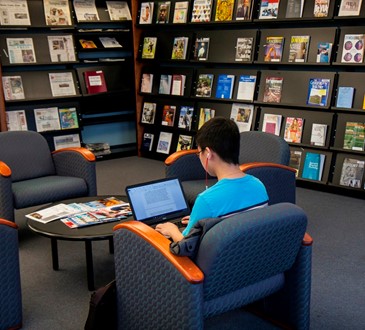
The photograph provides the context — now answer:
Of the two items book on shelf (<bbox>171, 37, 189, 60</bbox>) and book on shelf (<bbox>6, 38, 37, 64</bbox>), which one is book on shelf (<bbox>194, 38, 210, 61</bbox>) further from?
book on shelf (<bbox>6, 38, 37, 64</bbox>)

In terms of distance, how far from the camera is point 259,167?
3.75 m

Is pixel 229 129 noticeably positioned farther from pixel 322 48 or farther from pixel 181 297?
pixel 322 48

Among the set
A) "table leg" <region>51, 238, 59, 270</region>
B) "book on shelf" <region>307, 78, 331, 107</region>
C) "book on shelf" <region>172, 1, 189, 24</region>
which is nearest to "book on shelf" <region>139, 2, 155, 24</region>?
"book on shelf" <region>172, 1, 189, 24</region>

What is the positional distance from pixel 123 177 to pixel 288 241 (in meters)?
3.80

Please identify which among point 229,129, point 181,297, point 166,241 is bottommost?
point 181,297

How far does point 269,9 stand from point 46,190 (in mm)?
2968

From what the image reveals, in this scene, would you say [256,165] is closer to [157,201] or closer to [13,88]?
[157,201]

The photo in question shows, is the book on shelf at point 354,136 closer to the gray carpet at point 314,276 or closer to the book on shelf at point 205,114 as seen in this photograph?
the gray carpet at point 314,276

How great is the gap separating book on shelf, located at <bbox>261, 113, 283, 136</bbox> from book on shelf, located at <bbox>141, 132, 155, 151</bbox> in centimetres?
172

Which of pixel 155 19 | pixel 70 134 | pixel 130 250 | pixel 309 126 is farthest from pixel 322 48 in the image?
pixel 130 250

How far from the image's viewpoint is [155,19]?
6402 millimetres

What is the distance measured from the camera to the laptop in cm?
284

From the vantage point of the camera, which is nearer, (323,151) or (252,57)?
(323,151)

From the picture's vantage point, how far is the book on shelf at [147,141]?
673cm
